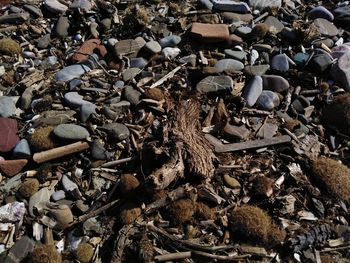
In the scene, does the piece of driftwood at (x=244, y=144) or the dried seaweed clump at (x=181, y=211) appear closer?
the dried seaweed clump at (x=181, y=211)

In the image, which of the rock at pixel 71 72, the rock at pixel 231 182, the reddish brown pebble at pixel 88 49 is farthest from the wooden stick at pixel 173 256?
the reddish brown pebble at pixel 88 49

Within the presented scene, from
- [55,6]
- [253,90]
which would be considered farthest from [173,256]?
[55,6]

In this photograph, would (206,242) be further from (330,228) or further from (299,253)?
(330,228)

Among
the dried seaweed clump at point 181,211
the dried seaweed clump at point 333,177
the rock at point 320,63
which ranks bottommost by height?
the dried seaweed clump at point 181,211

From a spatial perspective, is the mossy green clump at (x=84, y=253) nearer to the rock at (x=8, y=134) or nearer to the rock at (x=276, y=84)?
the rock at (x=8, y=134)

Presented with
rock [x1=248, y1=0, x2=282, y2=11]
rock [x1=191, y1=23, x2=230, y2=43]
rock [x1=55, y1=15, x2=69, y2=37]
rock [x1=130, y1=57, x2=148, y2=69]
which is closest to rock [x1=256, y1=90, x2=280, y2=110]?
rock [x1=191, y1=23, x2=230, y2=43]

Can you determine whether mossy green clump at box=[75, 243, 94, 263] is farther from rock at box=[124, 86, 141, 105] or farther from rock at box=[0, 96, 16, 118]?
rock at box=[0, 96, 16, 118]

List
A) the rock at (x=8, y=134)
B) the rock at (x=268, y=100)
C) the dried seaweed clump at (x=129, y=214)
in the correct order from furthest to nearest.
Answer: the rock at (x=268, y=100)
the rock at (x=8, y=134)
the dried seaweed clump at (x=129, y=214)
